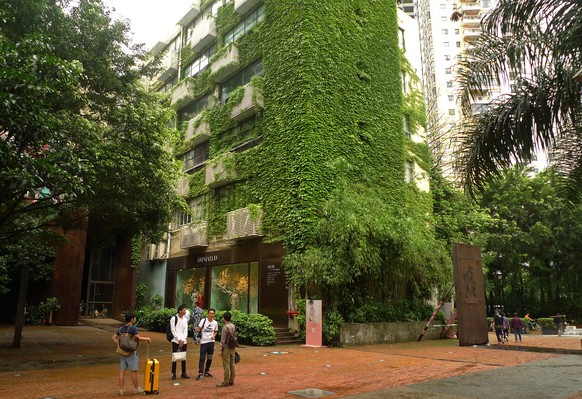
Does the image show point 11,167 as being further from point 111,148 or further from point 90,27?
point 90,27

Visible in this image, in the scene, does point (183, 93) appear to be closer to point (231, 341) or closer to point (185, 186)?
point (185, 186)

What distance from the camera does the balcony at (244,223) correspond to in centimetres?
2152

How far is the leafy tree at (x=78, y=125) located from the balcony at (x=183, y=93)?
41.1 feet

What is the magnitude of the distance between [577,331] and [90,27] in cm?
3014

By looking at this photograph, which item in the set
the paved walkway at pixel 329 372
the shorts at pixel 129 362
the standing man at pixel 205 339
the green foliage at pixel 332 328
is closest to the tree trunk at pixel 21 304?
the paved walkway at pixel 329 372

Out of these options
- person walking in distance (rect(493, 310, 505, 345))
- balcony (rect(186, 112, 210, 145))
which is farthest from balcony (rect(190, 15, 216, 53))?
person walking in distance (rect(493, 310, 505, 345))

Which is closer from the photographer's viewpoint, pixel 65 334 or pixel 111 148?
pixel 111 148

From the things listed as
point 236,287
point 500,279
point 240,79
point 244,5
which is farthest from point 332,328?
Answer: point 500,279

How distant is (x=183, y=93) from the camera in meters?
30.1

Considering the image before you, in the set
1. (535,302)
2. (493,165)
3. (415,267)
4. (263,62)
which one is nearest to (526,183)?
(535,302)

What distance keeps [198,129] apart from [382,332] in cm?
1610

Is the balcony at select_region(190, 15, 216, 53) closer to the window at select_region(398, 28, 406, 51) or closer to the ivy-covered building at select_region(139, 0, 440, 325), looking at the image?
the ivy-covered building at select_region(139, 0, 440, 325)

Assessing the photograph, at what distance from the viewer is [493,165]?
8.65 metres

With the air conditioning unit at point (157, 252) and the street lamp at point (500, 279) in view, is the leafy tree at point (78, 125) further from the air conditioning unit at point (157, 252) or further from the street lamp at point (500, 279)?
the street lamp at point (500, 279)
